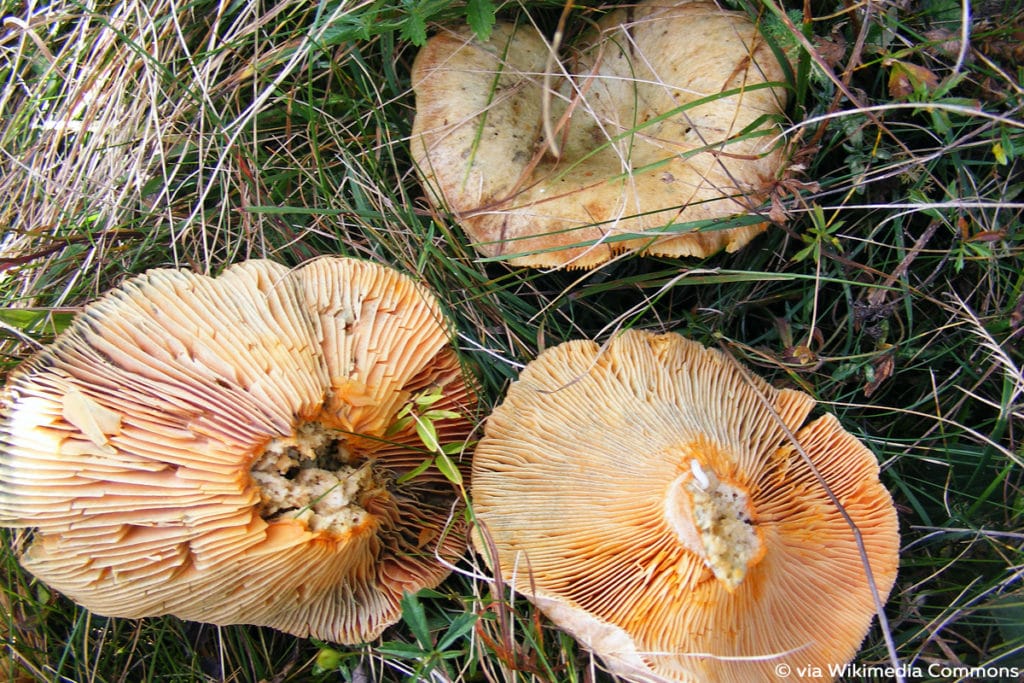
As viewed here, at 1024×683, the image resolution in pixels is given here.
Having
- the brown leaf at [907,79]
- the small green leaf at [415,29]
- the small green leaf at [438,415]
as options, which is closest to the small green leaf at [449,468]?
the small green leaf at [438,415]

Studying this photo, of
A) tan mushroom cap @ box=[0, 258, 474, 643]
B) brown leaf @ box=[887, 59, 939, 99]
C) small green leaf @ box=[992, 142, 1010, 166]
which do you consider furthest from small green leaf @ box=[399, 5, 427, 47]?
small green leaf @ box=[992, 142, 1010, 166]

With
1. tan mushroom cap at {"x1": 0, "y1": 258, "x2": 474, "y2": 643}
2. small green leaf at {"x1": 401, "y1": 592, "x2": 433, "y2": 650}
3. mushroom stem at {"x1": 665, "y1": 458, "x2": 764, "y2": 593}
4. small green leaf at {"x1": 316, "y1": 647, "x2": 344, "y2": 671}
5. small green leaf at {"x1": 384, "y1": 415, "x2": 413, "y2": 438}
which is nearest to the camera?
tan mushroom cap at {"x1": 0, "y1": 258, "x2": 474, "y2": 643}

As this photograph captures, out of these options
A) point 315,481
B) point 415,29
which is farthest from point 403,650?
point 415,29

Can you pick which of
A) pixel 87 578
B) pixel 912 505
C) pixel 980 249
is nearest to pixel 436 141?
pixel 87 578

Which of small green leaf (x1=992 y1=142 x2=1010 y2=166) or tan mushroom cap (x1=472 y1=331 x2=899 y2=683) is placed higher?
small green leaf (x1=992 y1=142 x2=1010 y2=166)

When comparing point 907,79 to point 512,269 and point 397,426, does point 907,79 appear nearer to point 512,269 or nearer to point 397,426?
point 512,269

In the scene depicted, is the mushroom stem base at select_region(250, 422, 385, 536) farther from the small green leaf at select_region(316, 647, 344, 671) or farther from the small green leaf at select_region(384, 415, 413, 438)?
the small green leaf at select_region(316, 647, 344, 671)

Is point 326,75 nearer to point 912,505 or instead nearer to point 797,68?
point 797,68

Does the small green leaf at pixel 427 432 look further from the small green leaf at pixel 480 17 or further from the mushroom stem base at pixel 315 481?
the small green leaf at pixel 480 17
